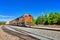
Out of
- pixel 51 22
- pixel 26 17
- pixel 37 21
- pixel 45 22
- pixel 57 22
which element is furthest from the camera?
pixel 37 21

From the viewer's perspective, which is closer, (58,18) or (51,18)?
(58,18)

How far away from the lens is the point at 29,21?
4694cm

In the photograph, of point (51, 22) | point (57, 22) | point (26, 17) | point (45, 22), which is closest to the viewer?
point (26, 17)

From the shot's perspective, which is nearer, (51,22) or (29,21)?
(29,21)

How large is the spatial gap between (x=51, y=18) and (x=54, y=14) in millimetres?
3645

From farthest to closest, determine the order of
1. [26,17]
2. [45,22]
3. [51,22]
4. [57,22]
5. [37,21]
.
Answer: [37,21] → [45,22] → [51,22] → [57,22] → [26,17]

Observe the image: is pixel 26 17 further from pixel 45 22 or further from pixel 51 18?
pixel 45 22

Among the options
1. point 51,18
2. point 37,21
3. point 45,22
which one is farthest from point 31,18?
point 37,21

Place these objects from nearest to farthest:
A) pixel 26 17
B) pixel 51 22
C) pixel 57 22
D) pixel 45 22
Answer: pixel 26 17
pixel 57 22
pixel 51 22
pixel 45 22

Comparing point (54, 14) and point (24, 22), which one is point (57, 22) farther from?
point (24, 22)

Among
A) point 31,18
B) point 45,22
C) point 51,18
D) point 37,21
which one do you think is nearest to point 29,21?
point 31,18

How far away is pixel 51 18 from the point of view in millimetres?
99938

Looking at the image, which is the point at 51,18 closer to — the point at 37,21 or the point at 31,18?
the point at 37,21

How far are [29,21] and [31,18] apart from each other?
1109 millimetres
